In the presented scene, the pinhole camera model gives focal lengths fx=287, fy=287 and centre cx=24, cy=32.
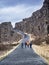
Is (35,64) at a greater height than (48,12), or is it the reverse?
(48,12)

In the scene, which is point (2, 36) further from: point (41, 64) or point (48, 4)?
point (41, 64)

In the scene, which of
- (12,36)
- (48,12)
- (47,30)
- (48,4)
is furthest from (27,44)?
(12,36)

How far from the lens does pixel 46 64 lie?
2672cm

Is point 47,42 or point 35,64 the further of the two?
point 47,42

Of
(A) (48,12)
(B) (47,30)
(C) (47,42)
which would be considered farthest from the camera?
(A) (48,12)

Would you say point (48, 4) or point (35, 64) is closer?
point (35, 64)

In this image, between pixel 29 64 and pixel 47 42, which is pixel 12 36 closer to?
pixel 47 42

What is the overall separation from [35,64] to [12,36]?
171286 mm

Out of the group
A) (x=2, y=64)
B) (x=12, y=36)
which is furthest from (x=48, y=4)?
(x=2, y=64)

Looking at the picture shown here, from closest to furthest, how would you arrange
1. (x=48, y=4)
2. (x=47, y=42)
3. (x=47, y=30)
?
(x=47, y=42), (x=47, y=30), (x=48, y=4)

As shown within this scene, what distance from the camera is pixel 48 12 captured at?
140m

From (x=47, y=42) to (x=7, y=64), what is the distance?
52.1 m

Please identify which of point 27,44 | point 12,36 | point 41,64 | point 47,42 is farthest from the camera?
point 12,36

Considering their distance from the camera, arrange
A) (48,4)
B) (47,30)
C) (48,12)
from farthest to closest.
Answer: (48,12)
(48,4)
(47,30)
